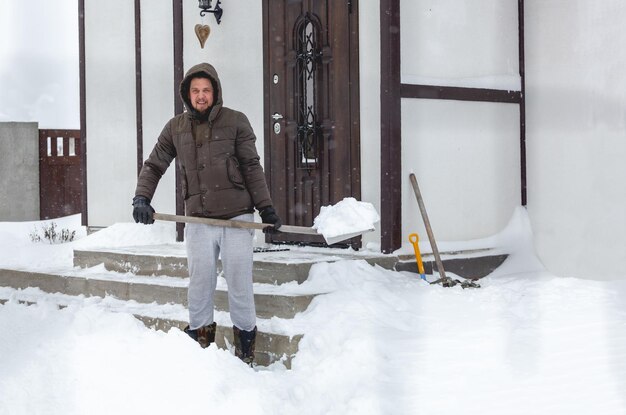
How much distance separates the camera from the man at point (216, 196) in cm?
520

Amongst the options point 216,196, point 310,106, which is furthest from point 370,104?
point 216,196

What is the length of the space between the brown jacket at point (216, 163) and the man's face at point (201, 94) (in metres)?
0.03

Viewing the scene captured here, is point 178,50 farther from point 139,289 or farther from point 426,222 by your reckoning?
point 426,222

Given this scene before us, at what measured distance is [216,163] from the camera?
5223mm

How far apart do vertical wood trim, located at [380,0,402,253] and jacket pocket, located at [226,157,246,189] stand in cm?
202

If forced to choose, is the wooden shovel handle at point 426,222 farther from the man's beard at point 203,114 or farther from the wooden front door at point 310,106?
the man's beard at point 203,114

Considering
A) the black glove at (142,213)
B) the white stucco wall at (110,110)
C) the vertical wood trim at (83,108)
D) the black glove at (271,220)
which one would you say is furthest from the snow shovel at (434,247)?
the vertical wood trim at (83,108)

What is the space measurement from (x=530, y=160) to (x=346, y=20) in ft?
7.50

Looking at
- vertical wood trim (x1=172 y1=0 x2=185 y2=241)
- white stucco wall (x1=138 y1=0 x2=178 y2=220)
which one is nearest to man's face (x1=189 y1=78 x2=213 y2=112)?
vertical wood trim (x1=172 y1=0 x2=185 y2=241)

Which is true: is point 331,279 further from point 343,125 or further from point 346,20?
point 346,20

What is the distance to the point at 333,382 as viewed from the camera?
15.3ft

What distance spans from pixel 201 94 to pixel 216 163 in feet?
1.50

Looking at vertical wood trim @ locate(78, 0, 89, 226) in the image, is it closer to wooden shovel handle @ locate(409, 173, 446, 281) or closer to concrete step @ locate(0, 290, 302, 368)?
concrete step @ locate(0, 290, 302, 368)

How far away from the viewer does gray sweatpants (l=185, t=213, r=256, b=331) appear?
520cm
